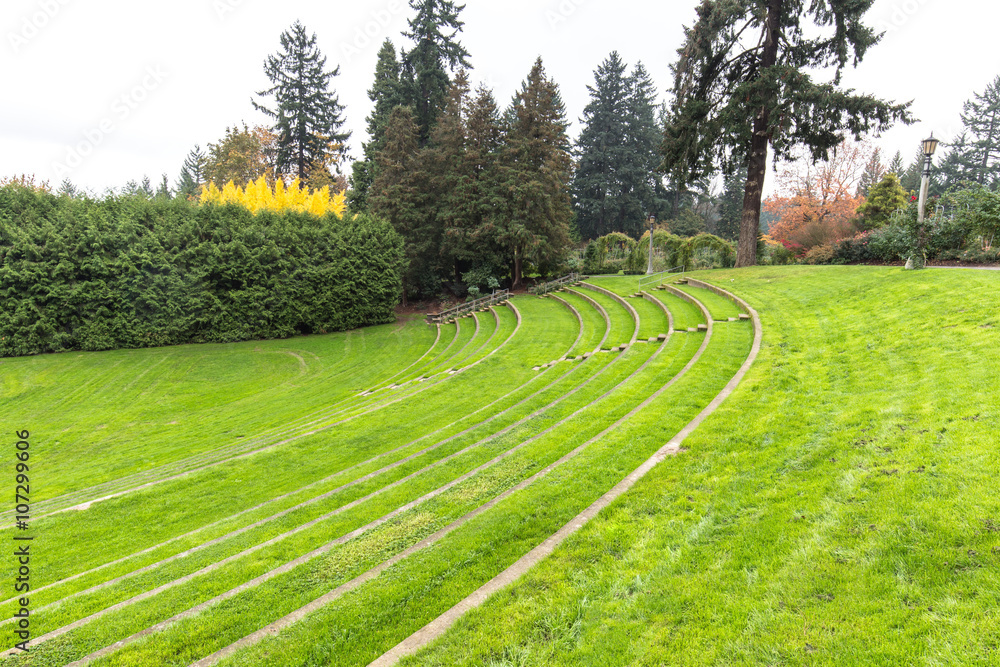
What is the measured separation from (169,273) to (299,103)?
3017cm

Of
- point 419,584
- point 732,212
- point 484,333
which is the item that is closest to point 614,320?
point 484,333

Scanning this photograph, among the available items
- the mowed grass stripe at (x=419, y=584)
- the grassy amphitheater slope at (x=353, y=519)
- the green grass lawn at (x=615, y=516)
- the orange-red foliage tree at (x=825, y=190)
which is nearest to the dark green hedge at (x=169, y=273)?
the green grass lawn at (x=615, y=516)

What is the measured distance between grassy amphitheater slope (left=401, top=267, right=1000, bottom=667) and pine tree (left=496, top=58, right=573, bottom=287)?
24477 mm

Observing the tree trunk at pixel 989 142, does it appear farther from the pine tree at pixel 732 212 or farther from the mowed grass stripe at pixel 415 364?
the mowed grass stripe at pixel 415 364

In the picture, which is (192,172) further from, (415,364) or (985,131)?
(985,131)

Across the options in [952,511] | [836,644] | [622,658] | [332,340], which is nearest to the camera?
[836,644]

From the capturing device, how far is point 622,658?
3.06 meters

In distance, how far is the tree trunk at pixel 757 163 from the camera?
2103cm

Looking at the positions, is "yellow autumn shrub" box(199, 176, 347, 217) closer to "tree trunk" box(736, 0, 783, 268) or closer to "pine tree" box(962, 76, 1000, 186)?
"tree trunk" box(736, 0, 783, 268)

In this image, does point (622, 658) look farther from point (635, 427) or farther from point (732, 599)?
point (635, 427)

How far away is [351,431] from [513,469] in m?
4.88

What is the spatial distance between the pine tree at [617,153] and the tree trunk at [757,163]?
27.3 m

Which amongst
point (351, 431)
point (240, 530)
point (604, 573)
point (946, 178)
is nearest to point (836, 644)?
point (604, 573)

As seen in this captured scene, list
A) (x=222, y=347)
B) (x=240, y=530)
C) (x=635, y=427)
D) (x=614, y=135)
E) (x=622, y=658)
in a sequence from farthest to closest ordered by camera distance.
Result: (x=614, y=135) < (x=222, y=347) < (x=635, y=427) < (x=240, y=530) < (x=622, y=658)
